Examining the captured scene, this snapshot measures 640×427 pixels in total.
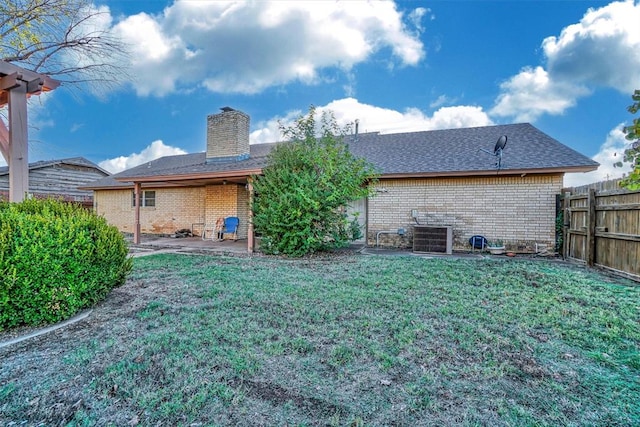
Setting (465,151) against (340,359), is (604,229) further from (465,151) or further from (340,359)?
(340,359)

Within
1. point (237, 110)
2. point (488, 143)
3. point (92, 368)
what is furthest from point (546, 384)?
point (237, 110)

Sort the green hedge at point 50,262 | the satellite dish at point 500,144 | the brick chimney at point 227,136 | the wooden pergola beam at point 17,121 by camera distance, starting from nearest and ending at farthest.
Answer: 1. the green hedge at point 50,262
2. the wooden pergola beam at point 17,121
3. the satellite dish at point 500,144
4. the brick chimney at point 227,136

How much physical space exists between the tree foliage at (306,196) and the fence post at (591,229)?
503 cm

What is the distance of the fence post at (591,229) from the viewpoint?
262 inches

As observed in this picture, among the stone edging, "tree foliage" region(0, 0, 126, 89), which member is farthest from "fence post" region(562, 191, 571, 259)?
"tree foliage" region(0, 0, 126, 89)

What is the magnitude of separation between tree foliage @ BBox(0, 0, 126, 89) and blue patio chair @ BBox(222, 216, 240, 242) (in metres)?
5.96

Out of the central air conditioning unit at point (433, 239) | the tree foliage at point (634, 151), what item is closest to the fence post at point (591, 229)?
the central air conditioning unit at point (433, 239)

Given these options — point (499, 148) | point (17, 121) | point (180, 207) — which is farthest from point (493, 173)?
point (180, 207)

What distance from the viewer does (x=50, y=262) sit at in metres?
3.29

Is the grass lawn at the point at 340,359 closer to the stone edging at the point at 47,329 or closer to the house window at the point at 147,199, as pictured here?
the stone edging at the point at 47,329

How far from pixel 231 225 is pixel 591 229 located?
1101 cm

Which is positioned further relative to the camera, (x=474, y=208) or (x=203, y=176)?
(x=203, y=176)

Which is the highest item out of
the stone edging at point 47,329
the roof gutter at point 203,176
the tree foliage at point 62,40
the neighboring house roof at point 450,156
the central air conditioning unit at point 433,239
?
the tree foliage at point 62,40

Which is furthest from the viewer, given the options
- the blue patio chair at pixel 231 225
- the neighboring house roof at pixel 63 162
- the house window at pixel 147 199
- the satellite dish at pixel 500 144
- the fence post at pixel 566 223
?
the neighboring house roof at pixel 63 162
